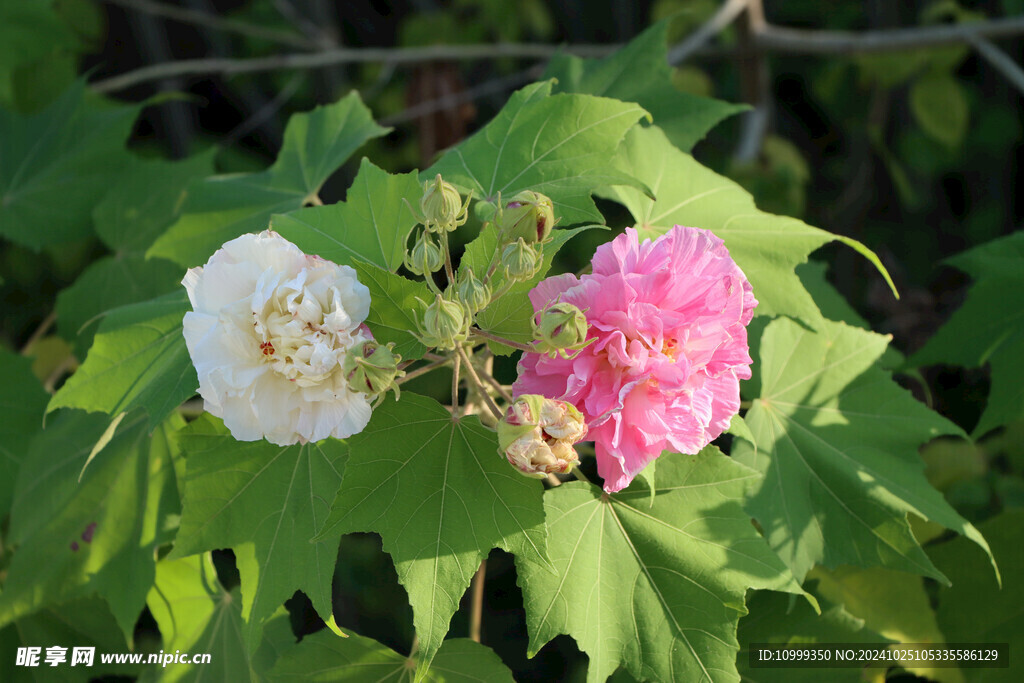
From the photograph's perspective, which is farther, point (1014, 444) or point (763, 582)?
point (1014, 444)

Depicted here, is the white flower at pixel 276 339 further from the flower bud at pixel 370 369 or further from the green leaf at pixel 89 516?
the green leaf at pixel 89 516

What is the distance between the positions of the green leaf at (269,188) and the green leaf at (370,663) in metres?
0.72

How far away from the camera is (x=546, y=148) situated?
45.4 inches

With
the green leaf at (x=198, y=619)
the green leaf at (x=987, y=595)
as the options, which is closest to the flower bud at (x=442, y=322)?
the green leaf at (x=198, y=619)

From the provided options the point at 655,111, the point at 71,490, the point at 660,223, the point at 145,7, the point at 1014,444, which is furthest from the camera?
the point at 145,7

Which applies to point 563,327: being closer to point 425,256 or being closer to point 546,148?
point 425,256

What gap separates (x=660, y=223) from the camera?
1261 mm

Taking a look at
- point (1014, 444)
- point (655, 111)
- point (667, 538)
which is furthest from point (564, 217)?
point (1014, 444)

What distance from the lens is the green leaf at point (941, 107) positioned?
8.65 ft

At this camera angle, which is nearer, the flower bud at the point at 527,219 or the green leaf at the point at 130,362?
the flower bud at the point at 527,219

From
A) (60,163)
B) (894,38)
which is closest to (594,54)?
(894,38)

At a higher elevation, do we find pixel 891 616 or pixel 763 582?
pixel 763 582

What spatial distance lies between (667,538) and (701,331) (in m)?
0.38

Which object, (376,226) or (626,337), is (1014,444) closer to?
(626,337)
